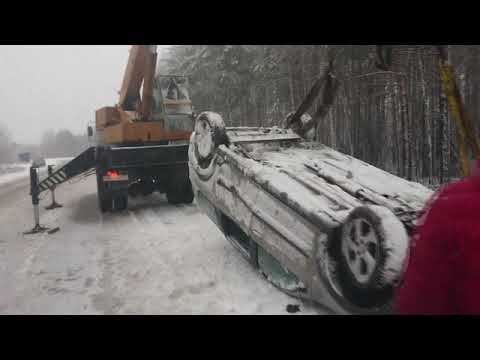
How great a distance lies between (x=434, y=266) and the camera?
121cm

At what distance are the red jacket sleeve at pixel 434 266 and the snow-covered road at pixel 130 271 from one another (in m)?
1.88

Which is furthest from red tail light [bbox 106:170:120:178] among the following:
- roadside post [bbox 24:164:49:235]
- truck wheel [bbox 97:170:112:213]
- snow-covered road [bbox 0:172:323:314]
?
roadside post [bbox 24:164:49:235]

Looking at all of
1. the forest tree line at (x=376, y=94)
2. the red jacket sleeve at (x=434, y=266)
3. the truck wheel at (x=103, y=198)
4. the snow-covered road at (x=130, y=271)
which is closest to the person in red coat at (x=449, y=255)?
the red jacket sleeve at (x=434, y=266)

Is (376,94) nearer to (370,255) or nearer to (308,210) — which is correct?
(308,210)

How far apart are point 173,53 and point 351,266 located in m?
31.5

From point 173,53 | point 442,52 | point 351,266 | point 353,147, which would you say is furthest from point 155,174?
point 173,53

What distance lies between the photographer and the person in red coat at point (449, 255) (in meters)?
1.14

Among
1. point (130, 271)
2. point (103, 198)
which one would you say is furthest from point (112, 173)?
point (130, 271)

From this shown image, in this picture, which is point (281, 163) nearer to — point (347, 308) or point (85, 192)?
point (347, 308)

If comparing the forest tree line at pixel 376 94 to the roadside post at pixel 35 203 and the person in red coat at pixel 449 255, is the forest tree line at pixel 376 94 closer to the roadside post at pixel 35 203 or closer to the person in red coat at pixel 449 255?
the person in red coat at pixel 449 255

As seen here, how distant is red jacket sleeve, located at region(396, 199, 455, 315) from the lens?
3.88 ft

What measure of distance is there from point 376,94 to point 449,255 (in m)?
10.6

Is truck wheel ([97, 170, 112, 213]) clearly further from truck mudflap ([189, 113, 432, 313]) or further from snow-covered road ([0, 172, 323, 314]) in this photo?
truck mudflap ([189, 113, 432, 313])

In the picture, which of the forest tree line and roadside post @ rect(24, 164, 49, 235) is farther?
the forest tree line
